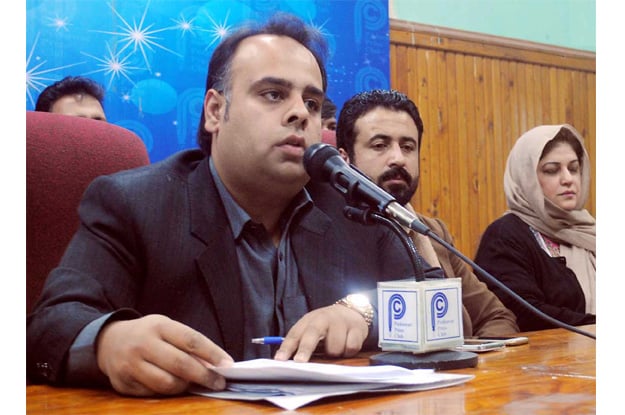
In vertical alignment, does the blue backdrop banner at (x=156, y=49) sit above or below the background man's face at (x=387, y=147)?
above

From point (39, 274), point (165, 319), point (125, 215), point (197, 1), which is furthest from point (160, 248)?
point (197, 1)

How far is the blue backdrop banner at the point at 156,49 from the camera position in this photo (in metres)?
1.78

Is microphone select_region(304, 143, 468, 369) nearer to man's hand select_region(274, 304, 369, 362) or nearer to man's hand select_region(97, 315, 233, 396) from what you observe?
man's hand select_region(274, 304, 369, 362)

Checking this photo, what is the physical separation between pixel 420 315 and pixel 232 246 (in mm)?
354

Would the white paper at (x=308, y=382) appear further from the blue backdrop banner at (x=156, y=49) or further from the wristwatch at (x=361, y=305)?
the blue backdrop banner at (x=156, y=49)

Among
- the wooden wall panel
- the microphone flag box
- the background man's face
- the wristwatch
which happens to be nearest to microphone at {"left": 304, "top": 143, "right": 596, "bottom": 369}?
the microphone flag box

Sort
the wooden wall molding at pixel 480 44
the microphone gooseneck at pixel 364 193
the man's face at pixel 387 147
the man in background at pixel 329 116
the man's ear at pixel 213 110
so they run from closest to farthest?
the microphone gooseneck at pixel 364 193 → the man's ear at pixel 213 110 → the man's face at pixel 387 147 → the man in background at pixel 329 116 → the wooden wall molding at pixel 480 44

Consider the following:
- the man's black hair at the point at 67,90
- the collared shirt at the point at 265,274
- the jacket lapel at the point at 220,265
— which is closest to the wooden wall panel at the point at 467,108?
the man's black hair at the point at 67,90

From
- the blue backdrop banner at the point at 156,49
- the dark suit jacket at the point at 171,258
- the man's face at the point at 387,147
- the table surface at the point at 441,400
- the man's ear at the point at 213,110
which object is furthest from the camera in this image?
the blue backdrop banner at the point at 156,49

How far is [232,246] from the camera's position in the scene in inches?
36.9

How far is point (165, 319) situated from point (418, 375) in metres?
0.22

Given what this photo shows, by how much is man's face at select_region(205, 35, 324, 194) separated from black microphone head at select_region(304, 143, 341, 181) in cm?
21

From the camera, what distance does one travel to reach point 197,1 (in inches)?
78.0
